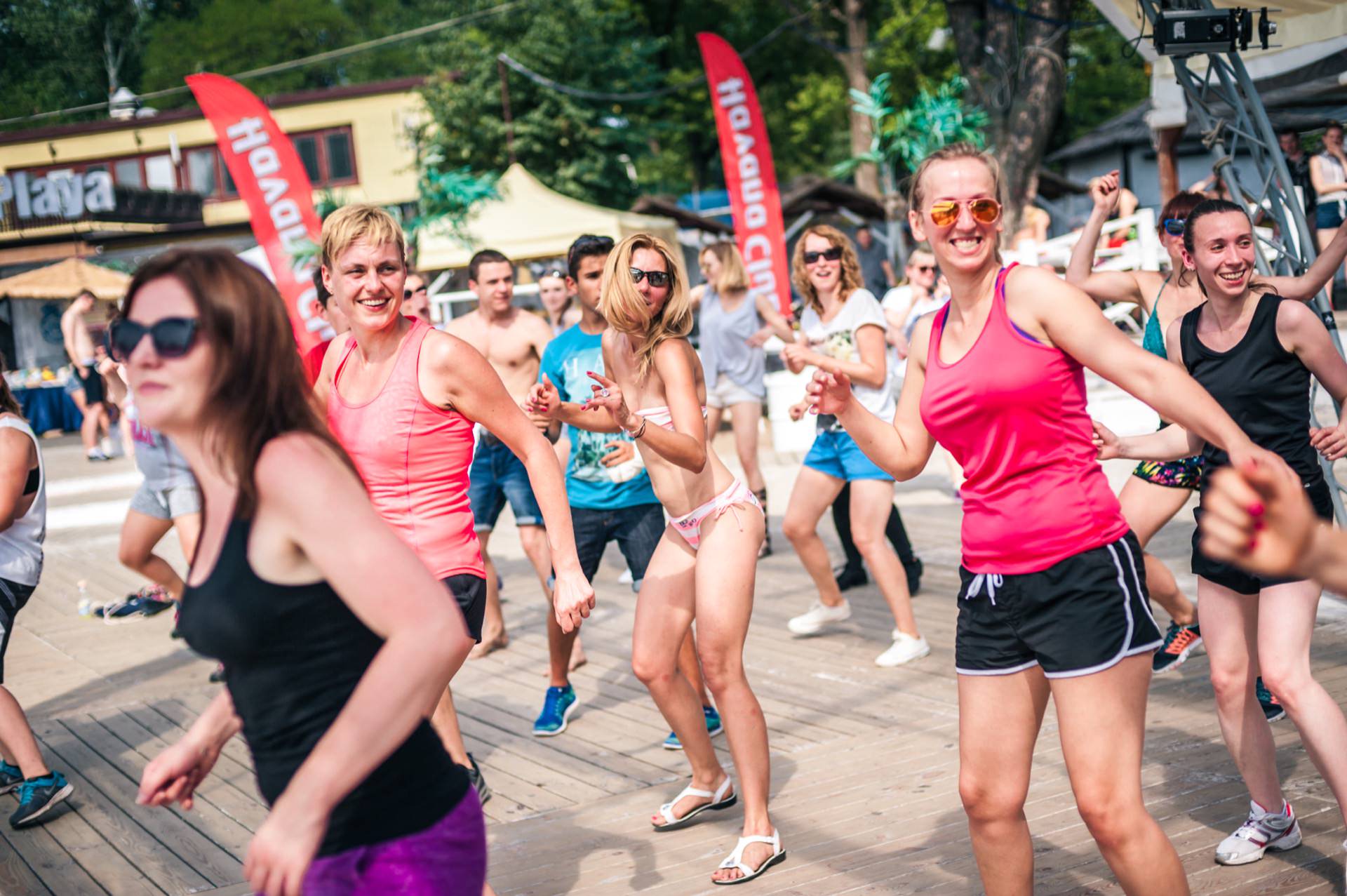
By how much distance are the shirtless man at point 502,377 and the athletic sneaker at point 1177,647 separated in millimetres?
3154

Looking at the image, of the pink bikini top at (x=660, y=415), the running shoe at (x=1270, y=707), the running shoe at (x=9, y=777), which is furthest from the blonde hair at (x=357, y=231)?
the running shoe at (x=1270, y=707)

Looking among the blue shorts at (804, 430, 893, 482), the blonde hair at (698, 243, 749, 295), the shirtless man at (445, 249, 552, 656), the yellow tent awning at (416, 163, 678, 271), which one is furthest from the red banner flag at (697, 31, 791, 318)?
the yellow tent awning at (416, 163, 678, 271)

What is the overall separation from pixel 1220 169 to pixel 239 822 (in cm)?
586

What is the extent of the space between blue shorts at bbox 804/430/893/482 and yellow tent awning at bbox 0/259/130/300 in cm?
2496

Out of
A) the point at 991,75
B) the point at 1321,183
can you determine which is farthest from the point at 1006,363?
the point at 991,75

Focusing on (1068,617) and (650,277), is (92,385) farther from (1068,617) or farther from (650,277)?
(1068,617)

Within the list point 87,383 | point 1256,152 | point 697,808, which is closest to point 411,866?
point 697,808

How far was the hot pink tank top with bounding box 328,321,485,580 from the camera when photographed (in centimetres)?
351

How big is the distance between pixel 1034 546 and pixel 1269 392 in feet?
4.76

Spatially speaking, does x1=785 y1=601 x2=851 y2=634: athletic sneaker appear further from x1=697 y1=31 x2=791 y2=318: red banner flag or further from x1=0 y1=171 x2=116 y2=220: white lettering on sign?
x1=0 y1=171 x2=116 y2=220: white lettering on sign

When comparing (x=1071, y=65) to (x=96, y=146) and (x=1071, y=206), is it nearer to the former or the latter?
(x=1071, y=206)

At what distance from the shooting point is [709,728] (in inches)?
218

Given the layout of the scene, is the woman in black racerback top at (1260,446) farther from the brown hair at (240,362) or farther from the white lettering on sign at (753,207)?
the white lettering on sign at (753,207)

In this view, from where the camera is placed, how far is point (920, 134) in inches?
711
